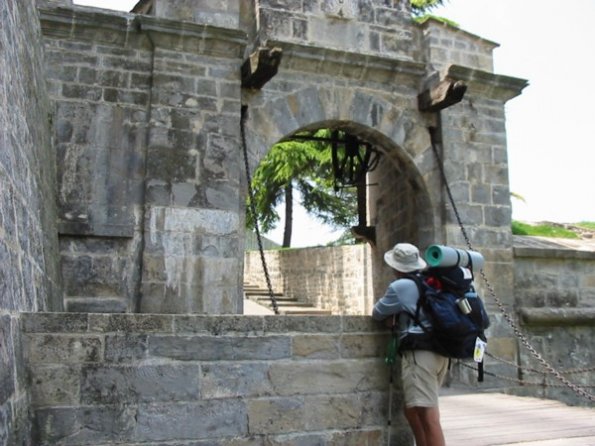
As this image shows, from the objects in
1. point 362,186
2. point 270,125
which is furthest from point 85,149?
point 362,186

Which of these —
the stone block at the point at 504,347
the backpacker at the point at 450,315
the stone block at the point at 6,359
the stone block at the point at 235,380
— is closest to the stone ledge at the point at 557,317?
the stone block at the point at 504,347

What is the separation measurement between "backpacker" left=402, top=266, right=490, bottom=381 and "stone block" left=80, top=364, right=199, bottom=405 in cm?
127

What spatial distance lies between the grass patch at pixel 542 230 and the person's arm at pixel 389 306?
786cm

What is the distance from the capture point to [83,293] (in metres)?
5.88

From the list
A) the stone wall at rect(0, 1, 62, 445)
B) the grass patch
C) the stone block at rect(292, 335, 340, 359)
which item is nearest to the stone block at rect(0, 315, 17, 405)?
the stone wall at rect(0, 1, 62, 445)

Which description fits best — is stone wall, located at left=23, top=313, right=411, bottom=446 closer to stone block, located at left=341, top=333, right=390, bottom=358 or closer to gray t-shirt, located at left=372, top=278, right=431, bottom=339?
stone block, located at left=341, top=333, right=390, bottom=358

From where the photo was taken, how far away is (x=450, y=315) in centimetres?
360

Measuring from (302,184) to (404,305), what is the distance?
1657cm

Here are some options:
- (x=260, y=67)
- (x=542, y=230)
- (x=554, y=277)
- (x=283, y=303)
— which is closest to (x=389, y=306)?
(x=260, y=67)

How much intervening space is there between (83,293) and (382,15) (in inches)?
180

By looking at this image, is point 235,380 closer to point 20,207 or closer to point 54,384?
point 54,384

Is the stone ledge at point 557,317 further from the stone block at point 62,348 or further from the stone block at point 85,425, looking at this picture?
the stone block at point 62,348

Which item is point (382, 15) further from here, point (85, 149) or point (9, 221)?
point (9, 221)

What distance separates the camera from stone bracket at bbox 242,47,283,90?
6.16 meters
